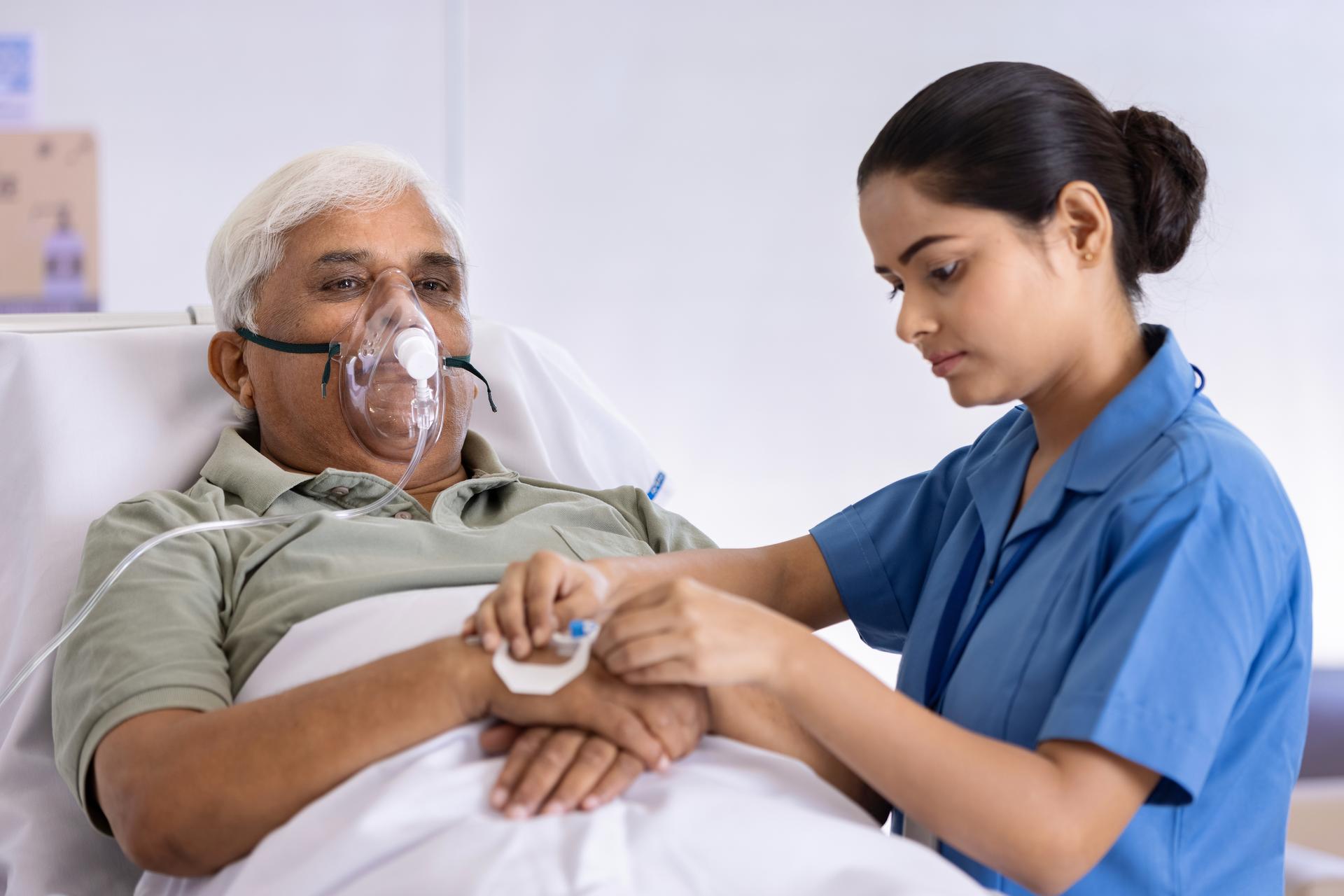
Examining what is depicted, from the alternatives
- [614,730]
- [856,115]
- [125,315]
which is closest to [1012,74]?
[614,730]

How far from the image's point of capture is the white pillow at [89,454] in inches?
58.1

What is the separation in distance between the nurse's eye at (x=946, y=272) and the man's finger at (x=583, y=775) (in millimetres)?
557

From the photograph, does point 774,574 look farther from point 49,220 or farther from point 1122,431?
point 49,220

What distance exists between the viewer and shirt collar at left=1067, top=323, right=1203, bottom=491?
1188mm

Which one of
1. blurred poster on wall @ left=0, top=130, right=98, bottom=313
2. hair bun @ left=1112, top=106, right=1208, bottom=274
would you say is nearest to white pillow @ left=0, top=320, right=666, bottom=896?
hair bun @ left=1112, top=106, right=1208, bottom=274

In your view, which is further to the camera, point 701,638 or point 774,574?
A: point 774,574

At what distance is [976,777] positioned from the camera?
1.01 meters

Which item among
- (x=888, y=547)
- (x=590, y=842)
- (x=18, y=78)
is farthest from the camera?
(x=18, y=78)

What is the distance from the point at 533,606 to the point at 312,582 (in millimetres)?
408

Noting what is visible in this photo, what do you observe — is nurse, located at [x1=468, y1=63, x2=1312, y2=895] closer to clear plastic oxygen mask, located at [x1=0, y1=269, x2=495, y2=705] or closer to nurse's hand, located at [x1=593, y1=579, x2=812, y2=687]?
nurse's hand, located at [x1=593, y1=579, x2=812, y2=687]

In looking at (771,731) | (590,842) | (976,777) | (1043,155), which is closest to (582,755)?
(590,842)

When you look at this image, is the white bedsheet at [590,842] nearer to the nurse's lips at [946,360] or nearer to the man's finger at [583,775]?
the man's finger at [583,775]

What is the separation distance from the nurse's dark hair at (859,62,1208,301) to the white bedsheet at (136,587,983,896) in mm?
597

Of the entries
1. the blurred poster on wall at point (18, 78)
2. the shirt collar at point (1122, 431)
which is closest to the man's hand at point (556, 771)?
the shirt collar at point (1122, 431)
